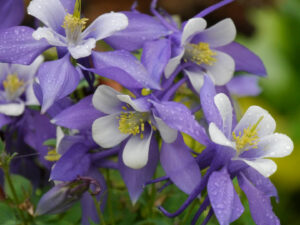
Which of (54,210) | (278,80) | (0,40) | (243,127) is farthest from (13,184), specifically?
(278,80)

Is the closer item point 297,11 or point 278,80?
point 278,80

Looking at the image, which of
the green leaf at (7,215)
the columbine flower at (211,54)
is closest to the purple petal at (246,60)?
the columbine flower at (211,54)

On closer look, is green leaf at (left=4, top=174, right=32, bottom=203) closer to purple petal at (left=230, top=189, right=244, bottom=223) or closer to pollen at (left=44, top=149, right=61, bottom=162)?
pollen at (left=44, top=149, right=61, bottom=162)

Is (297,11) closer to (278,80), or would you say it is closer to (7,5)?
(278,80)

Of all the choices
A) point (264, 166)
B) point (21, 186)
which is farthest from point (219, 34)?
point (21, 186)

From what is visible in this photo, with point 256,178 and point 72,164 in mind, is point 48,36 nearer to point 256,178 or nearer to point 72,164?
point 72,164

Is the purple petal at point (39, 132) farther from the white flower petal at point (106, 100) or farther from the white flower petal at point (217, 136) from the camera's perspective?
the white flower petal at point (217, 136)
